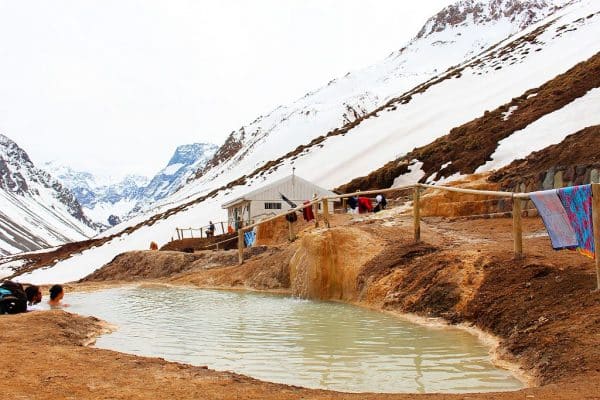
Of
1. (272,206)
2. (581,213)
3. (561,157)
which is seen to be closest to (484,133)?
(272,206)

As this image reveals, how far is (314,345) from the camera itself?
8492 mm

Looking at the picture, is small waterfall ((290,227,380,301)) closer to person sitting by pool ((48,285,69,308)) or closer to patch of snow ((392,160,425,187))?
person sitting by pool ((48,285,69,308))

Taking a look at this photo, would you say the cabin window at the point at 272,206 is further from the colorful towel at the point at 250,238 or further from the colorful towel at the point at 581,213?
the colorful towel at the point at 581,213

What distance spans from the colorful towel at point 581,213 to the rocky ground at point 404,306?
0.51 m

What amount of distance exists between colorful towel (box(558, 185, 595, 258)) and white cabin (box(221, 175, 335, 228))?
110 feet

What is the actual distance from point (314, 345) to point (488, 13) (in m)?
199

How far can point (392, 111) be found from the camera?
243 ft

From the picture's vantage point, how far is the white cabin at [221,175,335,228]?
42.6 metres

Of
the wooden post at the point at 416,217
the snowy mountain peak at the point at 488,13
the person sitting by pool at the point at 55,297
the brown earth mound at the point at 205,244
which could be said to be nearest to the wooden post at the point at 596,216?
the wooden post at the point at 416,217

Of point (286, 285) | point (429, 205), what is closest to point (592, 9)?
point (429, 205)

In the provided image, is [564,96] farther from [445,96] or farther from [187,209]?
[187,209]

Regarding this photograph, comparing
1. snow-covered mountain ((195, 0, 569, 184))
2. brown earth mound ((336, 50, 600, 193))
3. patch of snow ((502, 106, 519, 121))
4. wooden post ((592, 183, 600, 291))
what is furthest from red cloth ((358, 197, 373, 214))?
snow-covered mountain ((195, 0, 569, 184))

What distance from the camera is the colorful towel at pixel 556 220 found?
8352mm

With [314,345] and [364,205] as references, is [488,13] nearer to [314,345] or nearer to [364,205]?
[364,205]
